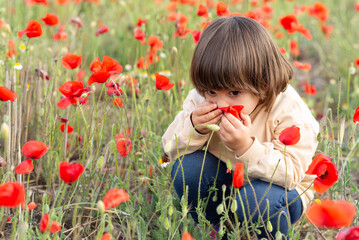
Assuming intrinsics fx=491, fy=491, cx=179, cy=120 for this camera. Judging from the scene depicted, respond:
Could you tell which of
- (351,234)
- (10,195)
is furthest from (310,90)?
(10,195)

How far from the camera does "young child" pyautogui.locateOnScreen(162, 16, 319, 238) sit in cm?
150

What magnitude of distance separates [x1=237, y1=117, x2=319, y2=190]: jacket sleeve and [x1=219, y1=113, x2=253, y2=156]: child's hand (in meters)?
Answer: 0.02

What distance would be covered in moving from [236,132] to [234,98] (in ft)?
0.44

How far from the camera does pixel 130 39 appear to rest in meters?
3.35

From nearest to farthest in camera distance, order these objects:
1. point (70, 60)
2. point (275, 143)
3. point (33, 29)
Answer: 1. point (275, 143)
2. point (70, 60)
3. point (33, 29)

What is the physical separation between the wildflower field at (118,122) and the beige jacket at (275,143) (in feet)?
0.23

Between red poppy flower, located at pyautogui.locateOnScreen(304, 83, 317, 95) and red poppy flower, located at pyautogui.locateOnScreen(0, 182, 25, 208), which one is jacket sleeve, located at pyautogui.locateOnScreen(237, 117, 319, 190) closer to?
red poppy flower, located at pyautogui.locateOnScreen(0, 182, 25, 208)

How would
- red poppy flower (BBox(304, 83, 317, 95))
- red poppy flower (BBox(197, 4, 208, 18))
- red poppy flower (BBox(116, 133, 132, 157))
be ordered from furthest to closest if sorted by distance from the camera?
red poppy flower (BBox(304, 83, 317, 95))
red poppy flower (BBox(197, 4, 208, 18))
red poppy flower (BBox(116, 133, 132, 157))

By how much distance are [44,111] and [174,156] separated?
56cm

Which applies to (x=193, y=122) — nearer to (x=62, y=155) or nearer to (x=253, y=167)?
(x=253, y=167)

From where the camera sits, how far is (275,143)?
1.60m

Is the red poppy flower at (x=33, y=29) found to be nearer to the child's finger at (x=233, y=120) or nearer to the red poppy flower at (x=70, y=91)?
the red poppy flower at (x=70, y=91)

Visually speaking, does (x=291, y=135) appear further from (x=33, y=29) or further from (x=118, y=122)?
(x=33, y=29)

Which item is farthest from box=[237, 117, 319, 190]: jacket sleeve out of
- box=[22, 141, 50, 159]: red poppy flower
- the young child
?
box=[22, 141, 50, 159]: red poppy flower
